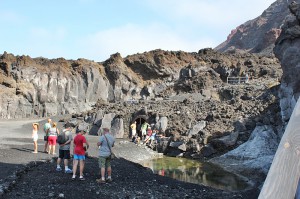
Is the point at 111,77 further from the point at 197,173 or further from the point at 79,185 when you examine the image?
the point at 79,185

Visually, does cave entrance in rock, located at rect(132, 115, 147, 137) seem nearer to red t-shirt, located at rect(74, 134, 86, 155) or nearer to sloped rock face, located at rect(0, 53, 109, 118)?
sloped rock face, located at rect(0, 53, 109, 118)

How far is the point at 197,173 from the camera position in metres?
22.9

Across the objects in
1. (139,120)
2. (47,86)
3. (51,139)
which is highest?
(47,86)

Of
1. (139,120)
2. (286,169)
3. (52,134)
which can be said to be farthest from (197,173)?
(286,169)

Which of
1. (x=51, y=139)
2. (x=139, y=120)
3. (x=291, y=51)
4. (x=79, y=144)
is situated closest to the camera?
(x=79, y=144)

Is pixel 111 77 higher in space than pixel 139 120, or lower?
higher

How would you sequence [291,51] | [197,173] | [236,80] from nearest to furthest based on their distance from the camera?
[291,51] → [197,173] → [236,80]

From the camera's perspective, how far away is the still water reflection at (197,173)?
1920 centimetres

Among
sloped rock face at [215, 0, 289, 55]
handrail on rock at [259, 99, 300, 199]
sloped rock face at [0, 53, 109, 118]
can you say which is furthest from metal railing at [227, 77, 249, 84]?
sloped rock face at [215, 0, 289, 55]

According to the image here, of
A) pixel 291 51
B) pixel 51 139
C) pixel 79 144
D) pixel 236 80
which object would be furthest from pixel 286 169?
pixel 236 80

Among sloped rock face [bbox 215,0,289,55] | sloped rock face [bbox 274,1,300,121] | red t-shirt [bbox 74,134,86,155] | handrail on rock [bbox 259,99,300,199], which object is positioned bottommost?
red t-shirt [bbox 74,134,86,155]

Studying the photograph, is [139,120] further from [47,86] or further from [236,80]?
[47,86]

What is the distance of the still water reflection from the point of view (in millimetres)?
19203

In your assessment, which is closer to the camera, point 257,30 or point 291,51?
point 291,51
